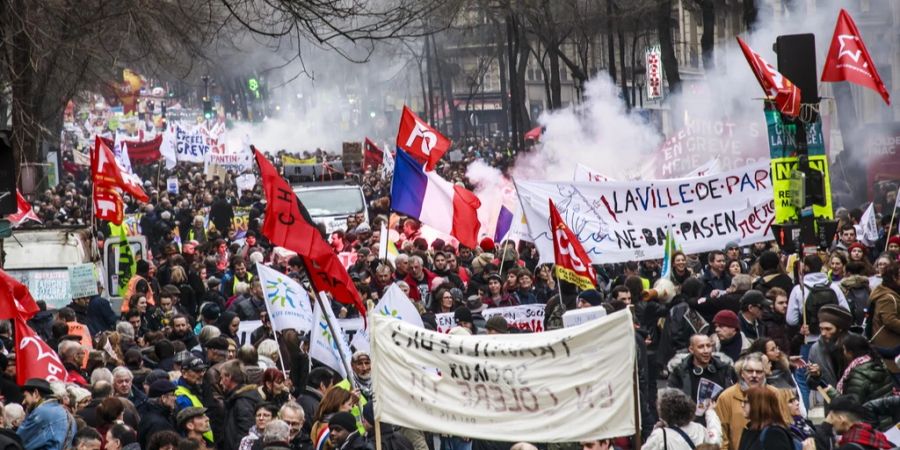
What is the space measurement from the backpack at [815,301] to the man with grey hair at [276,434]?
5306mm

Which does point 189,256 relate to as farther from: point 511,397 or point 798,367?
point 511,397

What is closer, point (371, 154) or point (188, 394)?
point (188, 394)

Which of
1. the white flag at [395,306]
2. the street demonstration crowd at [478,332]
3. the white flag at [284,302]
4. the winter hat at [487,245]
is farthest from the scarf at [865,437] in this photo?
the winter hat at [487,245]

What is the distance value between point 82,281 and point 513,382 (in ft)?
34.2

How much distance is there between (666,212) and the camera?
54.1ft

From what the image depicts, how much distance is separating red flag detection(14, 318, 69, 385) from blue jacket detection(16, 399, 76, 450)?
1.71m

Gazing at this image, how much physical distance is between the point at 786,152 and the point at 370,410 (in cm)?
655

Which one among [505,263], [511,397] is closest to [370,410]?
[511,397]

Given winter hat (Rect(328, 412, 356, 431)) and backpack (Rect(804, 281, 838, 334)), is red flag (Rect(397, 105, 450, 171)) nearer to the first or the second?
backpack (Rect(804, 281, 838, 334))

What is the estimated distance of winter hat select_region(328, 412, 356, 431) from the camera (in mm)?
9266

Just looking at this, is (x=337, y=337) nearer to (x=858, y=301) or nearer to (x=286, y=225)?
(x=286, y=225)

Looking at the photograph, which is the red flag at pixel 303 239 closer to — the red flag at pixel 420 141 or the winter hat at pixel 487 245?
the red flag at pixel 420 141

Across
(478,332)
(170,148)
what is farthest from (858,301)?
(170,148)

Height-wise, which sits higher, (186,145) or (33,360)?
(33,360)
